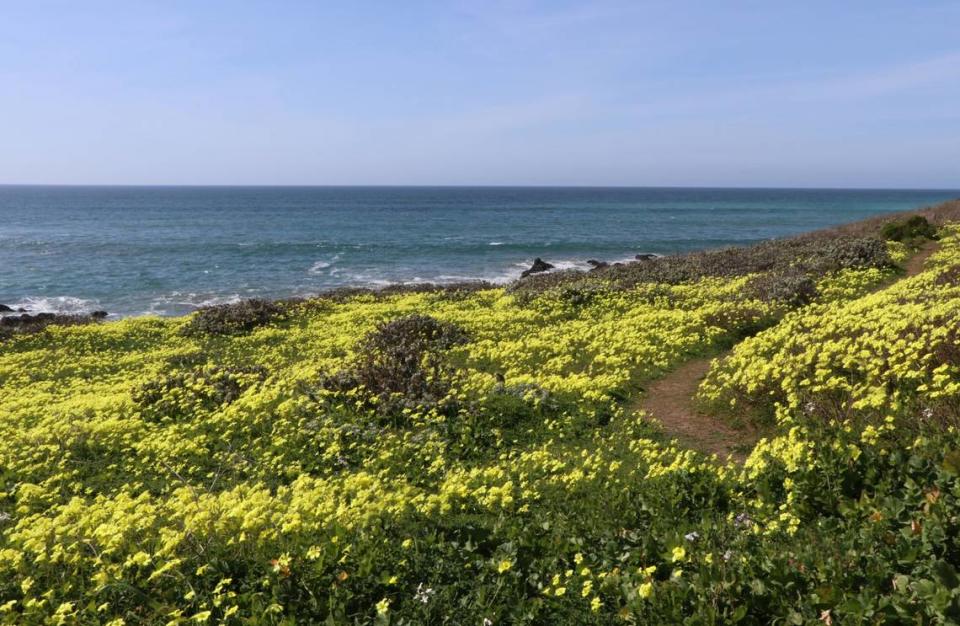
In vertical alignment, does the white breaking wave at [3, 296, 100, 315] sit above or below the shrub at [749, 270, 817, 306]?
below

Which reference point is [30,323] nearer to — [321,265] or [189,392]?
[189,392]

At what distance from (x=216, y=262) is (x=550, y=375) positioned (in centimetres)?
5428

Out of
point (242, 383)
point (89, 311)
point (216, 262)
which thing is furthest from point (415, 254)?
point (242, 383)

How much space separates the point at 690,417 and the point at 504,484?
5.19m

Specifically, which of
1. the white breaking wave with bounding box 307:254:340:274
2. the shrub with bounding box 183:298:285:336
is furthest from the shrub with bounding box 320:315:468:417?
the white breaking wave with bounding box 307:254:340:274

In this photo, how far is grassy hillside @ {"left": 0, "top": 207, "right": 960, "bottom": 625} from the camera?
18.2 ft

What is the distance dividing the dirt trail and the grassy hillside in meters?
0.38

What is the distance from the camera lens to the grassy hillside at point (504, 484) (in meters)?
5.54

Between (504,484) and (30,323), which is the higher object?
(504,484)

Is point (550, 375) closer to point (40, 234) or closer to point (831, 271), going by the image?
point (831, 271)

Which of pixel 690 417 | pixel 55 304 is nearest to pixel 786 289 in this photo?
pixel 690 417

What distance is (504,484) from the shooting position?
325 inches

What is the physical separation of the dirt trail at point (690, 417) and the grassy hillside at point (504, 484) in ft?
1.26

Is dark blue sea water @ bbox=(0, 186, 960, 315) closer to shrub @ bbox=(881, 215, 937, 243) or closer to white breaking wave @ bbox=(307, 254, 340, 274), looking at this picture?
white breaking wave @ bbox=(307, 254, 340, 274)
